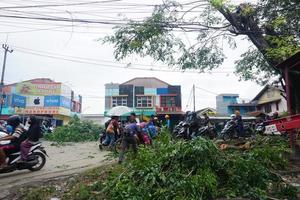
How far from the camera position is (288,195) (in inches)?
267

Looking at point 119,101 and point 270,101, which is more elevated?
point 119,101

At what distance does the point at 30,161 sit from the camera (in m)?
9.30

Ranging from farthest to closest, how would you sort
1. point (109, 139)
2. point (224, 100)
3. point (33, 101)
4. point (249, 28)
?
point (224, 100)
point (33, 101)
point (109, 139)
point (249, 28)

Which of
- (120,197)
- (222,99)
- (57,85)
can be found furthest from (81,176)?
(222,99)

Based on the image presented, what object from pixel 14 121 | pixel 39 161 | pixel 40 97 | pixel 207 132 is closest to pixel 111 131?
pixel 207 132

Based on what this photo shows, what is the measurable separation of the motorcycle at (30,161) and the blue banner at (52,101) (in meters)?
33.8

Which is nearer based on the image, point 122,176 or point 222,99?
point 122,176

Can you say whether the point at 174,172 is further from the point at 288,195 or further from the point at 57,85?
the point at 57,85

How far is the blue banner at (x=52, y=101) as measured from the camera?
1681 inches

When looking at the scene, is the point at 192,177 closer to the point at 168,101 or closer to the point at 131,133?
the point at 131,133

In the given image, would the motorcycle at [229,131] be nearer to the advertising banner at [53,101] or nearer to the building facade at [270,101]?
the building facade at [270,101]

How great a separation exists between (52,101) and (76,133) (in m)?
18.9

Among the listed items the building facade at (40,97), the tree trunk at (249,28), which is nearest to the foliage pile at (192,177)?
the tree trunk at (249,28)

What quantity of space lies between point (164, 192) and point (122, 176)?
1318mm
